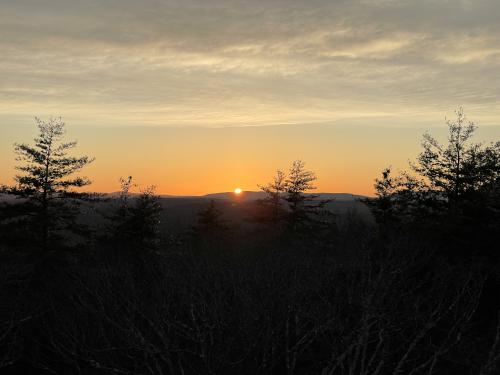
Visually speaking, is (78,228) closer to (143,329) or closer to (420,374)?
(143,329)

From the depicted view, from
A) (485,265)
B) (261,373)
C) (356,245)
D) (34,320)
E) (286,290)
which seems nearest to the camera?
(261,373)

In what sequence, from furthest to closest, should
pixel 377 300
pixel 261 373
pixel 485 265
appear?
pixel 485 265 → pixel 377 300 → pixel 261 373

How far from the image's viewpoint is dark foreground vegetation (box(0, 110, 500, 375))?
16.0 meters

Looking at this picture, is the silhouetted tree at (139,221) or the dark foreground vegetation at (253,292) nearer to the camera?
the dark foreground vegetation at (253,292)

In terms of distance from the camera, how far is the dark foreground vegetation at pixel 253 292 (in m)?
16.0

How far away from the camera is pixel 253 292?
1808 centimetres

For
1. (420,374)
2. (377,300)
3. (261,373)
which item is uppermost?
(377,300)

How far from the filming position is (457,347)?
21172 millimetres

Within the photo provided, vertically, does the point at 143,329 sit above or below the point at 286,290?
below

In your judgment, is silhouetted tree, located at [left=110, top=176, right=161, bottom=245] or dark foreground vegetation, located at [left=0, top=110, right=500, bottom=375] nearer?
dark foreground vegetation, located at [left=0, top=110, right=500, bottom=375]

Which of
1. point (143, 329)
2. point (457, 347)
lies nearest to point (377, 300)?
point (457, 347)

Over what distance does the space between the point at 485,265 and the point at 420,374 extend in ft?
31.1

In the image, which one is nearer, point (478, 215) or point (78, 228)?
point (478, 215)

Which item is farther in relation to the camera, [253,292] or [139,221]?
[139,221]
